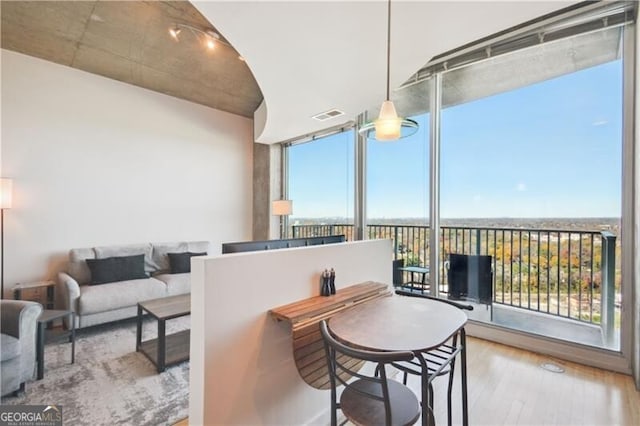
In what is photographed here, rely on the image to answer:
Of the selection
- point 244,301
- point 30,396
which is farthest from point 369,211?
point 30,396

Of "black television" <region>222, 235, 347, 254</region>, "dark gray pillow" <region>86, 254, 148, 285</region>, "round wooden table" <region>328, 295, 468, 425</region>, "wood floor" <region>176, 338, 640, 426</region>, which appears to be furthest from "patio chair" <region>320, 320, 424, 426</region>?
"dark gray pillow" <region>86, 254, 148, 285</region>

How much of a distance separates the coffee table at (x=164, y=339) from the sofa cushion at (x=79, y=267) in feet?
4.88

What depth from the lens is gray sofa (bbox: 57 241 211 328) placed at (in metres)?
3.35

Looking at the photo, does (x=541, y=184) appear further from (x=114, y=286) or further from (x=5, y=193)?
(x=5, y=193)

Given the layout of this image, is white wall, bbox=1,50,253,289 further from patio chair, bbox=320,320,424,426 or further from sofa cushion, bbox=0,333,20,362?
patio chair, bbox=320,320,424,426

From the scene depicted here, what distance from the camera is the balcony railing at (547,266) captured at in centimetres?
280

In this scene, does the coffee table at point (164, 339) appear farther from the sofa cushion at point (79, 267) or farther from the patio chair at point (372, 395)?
the patio chair at point (372, 395)

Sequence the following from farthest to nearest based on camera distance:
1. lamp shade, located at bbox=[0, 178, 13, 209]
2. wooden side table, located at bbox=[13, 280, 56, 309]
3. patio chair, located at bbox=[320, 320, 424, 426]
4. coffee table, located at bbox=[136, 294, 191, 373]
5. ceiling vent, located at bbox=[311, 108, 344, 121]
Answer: ceiling vent, located at bbox=[311, 108, 344, 121] → wooden side table, located at bbox=[13, 280, 56, 309] → lamp shade, located at bbox=[0, 178, 13, 209] → coffee table, located at bbox=[136, 294, 191, 373] → patio chair, located at bbox=[320, 320, 424, 426]

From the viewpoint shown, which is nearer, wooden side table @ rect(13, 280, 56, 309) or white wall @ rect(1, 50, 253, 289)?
wooden side table @ rect(13, 280, 56, 309)

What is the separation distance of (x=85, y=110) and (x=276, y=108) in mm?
2730

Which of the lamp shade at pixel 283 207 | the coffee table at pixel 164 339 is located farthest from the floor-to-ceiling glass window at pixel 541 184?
the coffee table at pixel 164 339

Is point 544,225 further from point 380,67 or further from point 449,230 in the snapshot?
point 380,67

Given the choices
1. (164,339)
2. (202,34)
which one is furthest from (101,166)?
(164,339)

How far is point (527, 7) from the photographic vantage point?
220 centimetres
